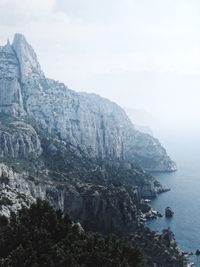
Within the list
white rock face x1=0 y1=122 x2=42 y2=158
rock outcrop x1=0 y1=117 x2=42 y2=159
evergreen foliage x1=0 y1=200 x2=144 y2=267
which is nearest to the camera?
evergreen foliage x1=0 y1=200 x2=144 y2=267

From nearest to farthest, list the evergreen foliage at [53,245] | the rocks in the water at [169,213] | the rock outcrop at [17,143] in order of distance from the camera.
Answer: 1. the evergreen foliage at [53,245]
2. the rock outcrop at [17,143]
3. the rocks in the water at [169,213]

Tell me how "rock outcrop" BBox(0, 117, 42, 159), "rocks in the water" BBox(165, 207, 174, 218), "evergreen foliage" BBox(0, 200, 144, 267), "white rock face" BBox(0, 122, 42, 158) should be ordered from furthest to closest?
"rocks in the water" BBox(165, 207, 174, 218)
"white rock face" BBox(0, 122, 42, 158)
"rock outcrop" BBox(0, 117, 42, 159)
"evergreen foliage" BBox(0, 200, 144, 267)

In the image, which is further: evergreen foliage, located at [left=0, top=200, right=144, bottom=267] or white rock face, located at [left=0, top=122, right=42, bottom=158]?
white rock face, located at [left=0, top=122, right=42, bottom=158]

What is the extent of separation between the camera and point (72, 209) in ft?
518

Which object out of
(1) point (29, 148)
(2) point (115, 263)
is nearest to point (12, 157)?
(1) point (29, 148)

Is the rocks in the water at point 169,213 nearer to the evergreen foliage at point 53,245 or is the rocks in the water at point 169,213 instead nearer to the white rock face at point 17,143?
the white rock face at point 17,143

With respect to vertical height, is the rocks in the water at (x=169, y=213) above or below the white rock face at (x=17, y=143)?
below

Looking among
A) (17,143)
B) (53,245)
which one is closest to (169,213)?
(17,143)

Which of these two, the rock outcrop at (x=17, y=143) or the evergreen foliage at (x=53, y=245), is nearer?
the evergreen foliage at (x=53, y=245)

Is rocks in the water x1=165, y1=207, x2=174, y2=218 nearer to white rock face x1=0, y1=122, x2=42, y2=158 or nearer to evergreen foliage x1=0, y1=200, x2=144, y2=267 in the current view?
white rock face x1=0, y1=122, x2=42, y2=158

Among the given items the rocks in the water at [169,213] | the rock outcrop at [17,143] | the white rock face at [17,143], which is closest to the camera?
the rock outcrop at [17,143]

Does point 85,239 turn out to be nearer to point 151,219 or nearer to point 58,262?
point 58,262

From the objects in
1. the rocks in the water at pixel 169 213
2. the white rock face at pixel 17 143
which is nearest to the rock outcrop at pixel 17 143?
the white rock face at pixel 17 143

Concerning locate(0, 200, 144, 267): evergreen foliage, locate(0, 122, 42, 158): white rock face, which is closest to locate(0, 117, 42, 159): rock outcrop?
locate(0, 122, 42, 158): white rock face
